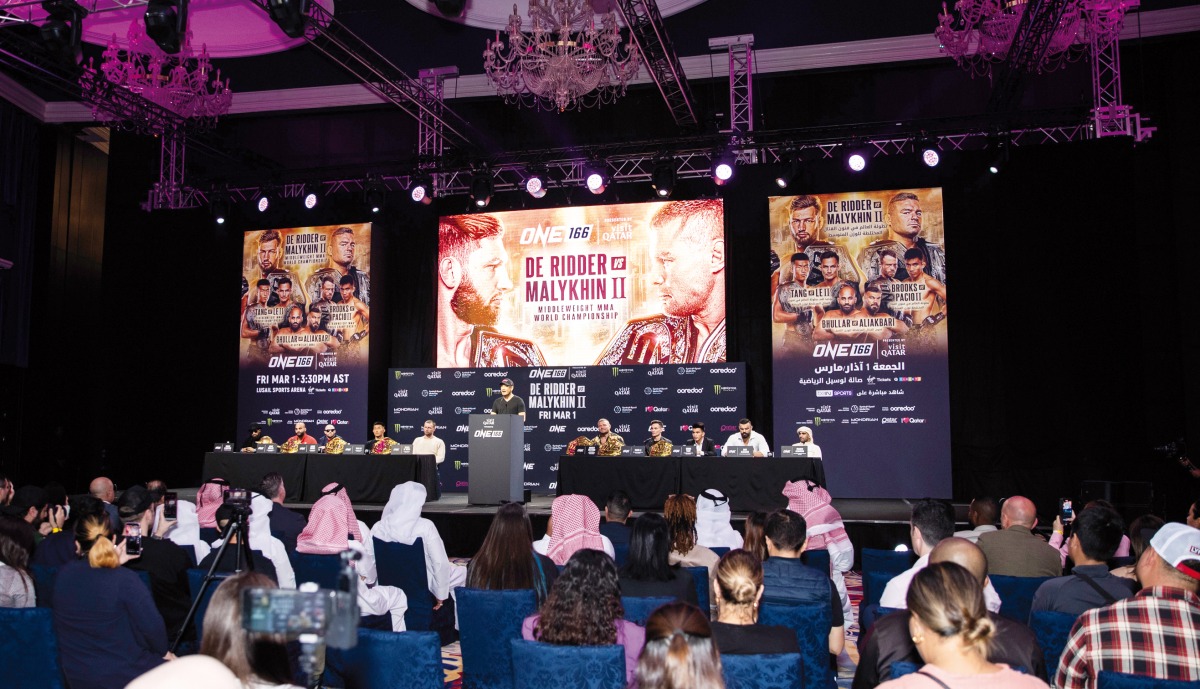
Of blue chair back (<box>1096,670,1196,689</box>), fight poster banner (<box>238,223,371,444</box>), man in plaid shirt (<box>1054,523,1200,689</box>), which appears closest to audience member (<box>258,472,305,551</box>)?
man in plaid shirt (<box>1054,523,1200,689</box>)

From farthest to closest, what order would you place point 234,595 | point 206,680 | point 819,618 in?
point 819,618, point 234,595, point 206,680

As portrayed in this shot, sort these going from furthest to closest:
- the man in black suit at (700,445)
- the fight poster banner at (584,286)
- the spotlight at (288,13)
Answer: the fight poster banner at (584,286) < the man in black suit at (700,445) < the spotlight at (288,13)

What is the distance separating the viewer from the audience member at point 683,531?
15.0 feet

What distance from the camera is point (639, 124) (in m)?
12.1

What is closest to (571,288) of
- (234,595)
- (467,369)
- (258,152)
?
(467,369)

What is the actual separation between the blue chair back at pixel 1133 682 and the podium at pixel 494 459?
24.6 feet

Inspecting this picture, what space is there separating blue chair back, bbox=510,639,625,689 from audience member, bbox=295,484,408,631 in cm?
223

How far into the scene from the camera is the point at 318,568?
4.48m

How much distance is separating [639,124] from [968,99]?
4.15 meters

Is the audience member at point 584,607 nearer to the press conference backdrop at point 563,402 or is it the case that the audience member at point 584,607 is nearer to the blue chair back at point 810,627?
the blue chair back at point 810,627

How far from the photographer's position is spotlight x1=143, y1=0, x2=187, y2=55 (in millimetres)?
7035

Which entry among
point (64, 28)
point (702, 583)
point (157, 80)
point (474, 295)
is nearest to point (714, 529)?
point (702, 583)

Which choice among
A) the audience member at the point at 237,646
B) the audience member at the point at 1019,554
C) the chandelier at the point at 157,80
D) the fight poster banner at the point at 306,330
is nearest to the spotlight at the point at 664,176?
the fight poster banner at the point at 306,330

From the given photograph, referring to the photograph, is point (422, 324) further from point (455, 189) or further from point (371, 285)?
point (455, 189)
